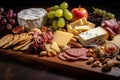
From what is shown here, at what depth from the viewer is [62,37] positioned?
1350 millimetres

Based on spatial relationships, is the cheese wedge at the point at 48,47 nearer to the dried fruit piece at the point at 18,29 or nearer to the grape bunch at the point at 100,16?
the dried fruit piece at the point at 18,29

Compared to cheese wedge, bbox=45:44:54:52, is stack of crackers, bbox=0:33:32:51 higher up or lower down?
higher up

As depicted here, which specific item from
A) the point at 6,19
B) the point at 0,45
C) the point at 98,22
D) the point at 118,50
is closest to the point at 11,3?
the point at 6,19

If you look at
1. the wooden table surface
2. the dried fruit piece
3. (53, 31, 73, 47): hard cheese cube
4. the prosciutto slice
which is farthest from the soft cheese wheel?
the prosciutto slice

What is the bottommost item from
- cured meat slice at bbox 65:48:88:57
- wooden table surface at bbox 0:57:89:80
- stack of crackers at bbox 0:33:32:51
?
wooden table surface at bbox 0:57:89:80

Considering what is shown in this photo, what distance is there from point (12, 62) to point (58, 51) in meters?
0.25

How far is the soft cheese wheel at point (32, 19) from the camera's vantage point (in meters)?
1.43

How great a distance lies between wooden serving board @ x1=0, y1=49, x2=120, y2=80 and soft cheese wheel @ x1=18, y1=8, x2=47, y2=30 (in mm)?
206

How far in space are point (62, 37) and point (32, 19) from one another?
0.21m

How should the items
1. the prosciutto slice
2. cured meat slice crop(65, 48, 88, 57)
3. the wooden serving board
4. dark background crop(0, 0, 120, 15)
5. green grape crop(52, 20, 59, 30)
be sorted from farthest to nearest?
dark background crop(0, 0, 120, 15)
green grape crop(52, 20, 59, 30)
the prosciutto slice
cured meat slice crop(65, 48, 88, 57)
the wooden serving board

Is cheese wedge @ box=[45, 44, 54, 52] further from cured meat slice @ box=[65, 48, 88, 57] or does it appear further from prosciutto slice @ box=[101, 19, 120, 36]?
prosciutto slice @ box=[101, 19, 120, 36]

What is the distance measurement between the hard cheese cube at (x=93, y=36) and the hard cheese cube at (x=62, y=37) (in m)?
0.07

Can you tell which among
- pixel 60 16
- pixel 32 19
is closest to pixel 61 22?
pixel 60 16

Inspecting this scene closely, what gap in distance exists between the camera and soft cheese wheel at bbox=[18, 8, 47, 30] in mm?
1435
